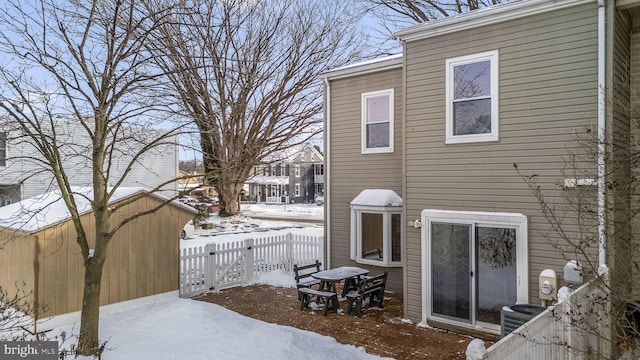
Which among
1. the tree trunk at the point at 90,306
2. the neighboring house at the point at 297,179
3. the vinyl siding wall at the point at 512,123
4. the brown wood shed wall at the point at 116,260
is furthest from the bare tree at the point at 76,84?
the neighboring house at the point at 297,179

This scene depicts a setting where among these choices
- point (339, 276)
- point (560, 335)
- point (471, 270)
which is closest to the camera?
point (560, 335)

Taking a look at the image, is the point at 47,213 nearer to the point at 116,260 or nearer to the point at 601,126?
the point at 116,260

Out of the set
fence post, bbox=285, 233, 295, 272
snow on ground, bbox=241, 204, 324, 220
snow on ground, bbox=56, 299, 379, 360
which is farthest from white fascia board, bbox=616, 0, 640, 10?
snow on ground, bbox=241, 204, 324, 220

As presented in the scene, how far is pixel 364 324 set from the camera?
725 centimetres

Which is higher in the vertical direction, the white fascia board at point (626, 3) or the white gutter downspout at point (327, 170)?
the white fascia board at point (626, 3)

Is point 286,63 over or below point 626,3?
over

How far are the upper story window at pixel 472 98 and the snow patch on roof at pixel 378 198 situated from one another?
8.08ft

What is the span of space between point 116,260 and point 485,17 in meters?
7.94

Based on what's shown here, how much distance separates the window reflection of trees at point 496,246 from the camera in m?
6.30

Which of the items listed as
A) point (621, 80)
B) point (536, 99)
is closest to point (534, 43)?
point (536, 99)

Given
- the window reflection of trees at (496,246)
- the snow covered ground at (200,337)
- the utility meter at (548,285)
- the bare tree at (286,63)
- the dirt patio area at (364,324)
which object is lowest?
the dirt patio area at (364,324)

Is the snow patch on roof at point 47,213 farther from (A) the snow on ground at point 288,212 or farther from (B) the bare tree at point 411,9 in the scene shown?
(A) the snow on ground at point 288,212

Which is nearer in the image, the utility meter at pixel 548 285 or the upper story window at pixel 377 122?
the utility meter at pixel 548 285

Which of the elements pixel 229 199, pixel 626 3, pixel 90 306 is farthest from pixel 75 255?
pixel 229 199
